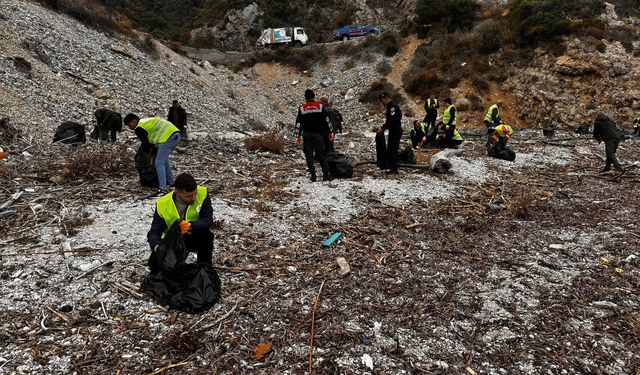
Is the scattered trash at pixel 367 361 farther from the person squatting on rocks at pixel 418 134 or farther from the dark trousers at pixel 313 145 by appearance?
the person squatting on rocks at pixel 418 134

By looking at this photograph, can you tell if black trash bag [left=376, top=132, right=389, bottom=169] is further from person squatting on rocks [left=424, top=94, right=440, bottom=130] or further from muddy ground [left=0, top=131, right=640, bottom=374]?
person squatting on rocks [left=424, top=94, right=440, bottom=130]

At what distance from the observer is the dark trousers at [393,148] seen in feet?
28.9

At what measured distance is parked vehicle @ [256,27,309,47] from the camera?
3419cm

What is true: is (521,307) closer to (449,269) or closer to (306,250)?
(449,269)

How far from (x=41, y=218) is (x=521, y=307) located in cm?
613

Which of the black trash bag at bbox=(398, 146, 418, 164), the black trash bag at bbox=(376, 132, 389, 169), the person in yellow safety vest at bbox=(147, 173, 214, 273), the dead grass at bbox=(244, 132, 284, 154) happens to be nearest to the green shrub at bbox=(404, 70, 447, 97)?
the black trash bag at bbox=(398, 146, 418, 164)

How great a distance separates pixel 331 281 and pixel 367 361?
1.32 m

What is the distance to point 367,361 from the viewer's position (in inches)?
130

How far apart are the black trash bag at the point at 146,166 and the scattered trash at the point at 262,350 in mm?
4599

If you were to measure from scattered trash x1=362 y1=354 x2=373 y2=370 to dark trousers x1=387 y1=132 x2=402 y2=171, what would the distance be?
19.9ft

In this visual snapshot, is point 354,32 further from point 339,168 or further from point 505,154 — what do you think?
point 339,168

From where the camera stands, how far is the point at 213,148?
1119 cm

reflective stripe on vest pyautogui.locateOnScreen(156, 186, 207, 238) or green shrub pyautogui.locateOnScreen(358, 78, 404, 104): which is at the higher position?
green shrub pyautogui.locateOnScreen(358, 78, 404, 104)

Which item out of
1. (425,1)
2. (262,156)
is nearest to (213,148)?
(262,156)
